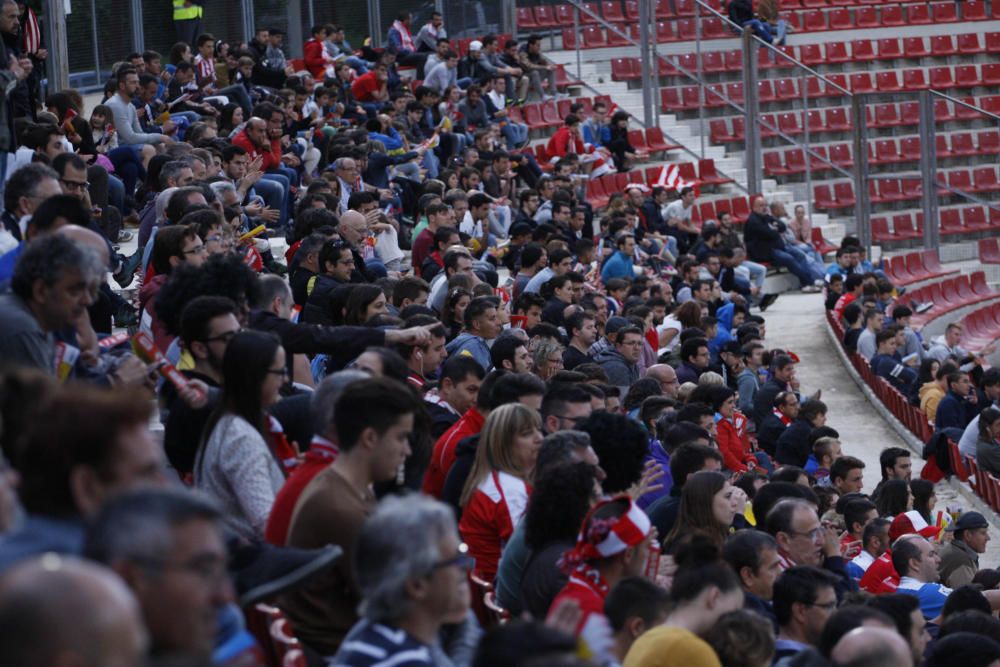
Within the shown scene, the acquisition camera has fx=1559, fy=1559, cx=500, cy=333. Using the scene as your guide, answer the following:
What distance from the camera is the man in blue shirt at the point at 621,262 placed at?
14.9m

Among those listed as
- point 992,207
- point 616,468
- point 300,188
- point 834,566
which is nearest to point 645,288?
point 300,188

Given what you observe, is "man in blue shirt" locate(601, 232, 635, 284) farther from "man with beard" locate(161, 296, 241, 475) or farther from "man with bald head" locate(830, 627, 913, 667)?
"man with bald head" locate(830, 627, 913, 667)

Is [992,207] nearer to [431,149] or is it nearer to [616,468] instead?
[431,149]

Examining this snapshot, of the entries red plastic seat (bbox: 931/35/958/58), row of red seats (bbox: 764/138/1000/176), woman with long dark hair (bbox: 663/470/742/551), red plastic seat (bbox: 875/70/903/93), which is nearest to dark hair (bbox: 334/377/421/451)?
woman with long dark hair (bbox: 663/470/742/551)

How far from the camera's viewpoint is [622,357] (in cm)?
970

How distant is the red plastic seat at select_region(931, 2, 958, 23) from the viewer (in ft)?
89.2

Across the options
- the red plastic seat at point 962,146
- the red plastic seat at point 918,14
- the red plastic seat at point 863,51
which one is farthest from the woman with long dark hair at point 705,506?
the red plastic seat at point 918,14

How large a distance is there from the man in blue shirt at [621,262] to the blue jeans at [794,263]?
5465 millimetres

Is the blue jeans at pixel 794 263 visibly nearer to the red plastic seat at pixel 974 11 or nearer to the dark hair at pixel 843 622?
the red plastic seat at pixel 974 11

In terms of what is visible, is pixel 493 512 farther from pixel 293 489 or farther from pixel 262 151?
pixel 262 151

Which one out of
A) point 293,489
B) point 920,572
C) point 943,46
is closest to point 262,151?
point 920,572

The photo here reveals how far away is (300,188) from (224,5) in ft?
33.0

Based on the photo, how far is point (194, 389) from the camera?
4.64 meters

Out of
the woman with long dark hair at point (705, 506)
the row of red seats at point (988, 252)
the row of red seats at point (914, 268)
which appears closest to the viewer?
the woman with long dark hair at point (705, 506)
